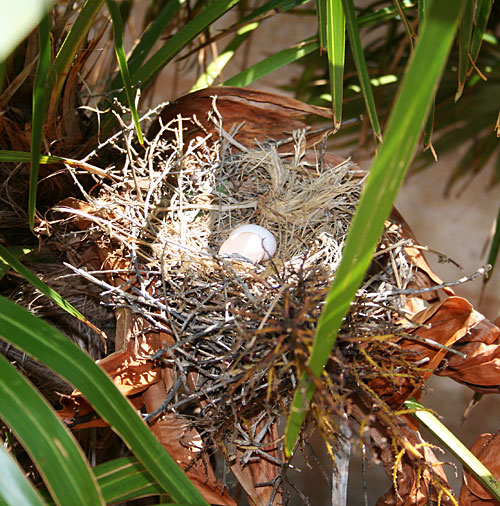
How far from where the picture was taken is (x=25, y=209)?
0.73 meters

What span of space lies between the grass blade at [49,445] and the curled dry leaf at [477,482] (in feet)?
1.35

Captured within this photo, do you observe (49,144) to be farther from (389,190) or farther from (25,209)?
(389,190)

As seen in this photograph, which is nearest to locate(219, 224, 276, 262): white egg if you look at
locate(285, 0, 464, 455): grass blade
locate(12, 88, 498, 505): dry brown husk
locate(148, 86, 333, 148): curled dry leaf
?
locate(12, 88, 498, 505): dry brown husk

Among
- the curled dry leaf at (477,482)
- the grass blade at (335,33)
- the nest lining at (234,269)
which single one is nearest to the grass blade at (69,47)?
the nest lining at (234,269)

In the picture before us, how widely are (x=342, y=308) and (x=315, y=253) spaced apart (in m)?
0.37

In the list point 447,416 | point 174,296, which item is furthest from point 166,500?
point 447,416

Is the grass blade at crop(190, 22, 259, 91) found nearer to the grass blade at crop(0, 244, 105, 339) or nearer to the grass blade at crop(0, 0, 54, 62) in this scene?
the grass blade at crop(0, 244, 105, 339)

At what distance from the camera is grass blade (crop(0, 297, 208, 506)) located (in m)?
0.40

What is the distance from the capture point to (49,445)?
370 millimetres

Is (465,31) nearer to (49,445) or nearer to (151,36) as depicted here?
(151,36)

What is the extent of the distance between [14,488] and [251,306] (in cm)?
27

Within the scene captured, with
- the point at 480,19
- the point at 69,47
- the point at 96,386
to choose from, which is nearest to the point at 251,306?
the point at 96,386

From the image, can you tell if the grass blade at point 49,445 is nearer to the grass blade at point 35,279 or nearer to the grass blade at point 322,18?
the grass blade at point 35,279

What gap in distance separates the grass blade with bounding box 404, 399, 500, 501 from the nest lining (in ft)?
0.38
